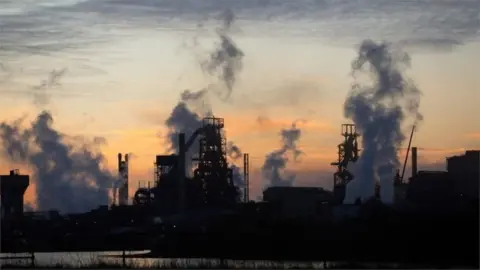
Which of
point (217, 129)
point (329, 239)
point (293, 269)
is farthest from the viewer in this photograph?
point (217, 129)

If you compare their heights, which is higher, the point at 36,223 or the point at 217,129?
the point at 217,129

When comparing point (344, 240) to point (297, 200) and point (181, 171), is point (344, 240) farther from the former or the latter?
point (181, 171)

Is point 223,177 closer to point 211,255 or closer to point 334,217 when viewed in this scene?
point 334,217

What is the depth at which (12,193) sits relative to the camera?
90062 mm

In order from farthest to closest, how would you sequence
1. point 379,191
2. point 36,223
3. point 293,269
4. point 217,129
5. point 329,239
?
point 36,223
point 379,191
point 217,129
point 329,239
point 293,269

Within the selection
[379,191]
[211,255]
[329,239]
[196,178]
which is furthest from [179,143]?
[329,239]

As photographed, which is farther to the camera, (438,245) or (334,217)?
(334,217)

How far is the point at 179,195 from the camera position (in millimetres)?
91500

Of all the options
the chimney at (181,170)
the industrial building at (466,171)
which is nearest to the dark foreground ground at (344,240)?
the chimney at (181,170)

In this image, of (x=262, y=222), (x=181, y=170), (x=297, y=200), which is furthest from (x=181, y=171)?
(x=262, y=222)

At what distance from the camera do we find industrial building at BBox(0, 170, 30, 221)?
89188 mm

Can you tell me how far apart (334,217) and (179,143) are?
2214 centimetres

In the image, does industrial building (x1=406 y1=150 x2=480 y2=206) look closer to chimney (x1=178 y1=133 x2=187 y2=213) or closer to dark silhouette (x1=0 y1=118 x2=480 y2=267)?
dark silhouette (x1=0 y1=118 x2=480 y2=267)

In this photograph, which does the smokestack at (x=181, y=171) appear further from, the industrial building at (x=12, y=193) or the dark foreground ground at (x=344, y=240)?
the industrial building at (x=12, y=193)
